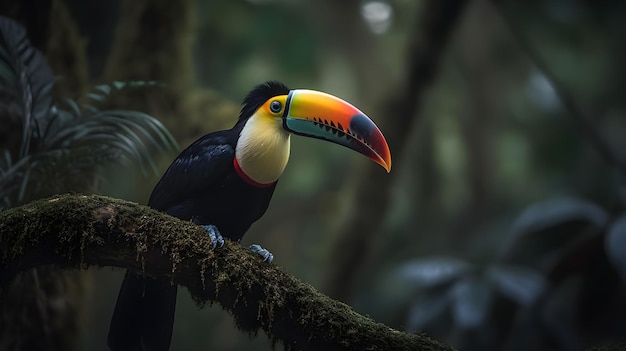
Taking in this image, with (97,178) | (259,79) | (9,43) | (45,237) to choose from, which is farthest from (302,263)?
(45,237)

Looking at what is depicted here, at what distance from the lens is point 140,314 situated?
2.46 m

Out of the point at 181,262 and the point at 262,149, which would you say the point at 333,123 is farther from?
the point at 181,262

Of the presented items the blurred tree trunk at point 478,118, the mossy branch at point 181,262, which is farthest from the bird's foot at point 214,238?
the blurred tree trunk at point 478,118

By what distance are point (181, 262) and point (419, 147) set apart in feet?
13.7

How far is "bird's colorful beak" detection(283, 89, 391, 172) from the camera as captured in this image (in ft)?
8.24

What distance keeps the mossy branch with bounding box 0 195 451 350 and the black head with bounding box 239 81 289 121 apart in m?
0.72

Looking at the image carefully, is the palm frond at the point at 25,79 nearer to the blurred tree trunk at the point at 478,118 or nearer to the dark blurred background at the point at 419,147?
the dark blurred background at the point at 419,147

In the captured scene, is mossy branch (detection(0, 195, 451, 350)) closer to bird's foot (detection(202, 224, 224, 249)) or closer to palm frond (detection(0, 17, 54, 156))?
bird's foot (detection(202, 224, 224, 249))

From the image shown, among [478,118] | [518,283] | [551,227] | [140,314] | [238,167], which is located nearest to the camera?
[140,314]

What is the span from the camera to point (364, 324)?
2059 mm

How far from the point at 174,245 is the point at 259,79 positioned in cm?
326

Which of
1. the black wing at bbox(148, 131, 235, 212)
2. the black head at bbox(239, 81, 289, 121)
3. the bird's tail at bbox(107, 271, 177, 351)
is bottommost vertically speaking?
the bird's tail at bbox(107, 271, 177, 351)

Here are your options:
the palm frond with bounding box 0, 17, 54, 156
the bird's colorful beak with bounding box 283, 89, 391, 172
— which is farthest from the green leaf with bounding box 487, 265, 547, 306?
the palm frond with bounding box 0, 17, 54, 156

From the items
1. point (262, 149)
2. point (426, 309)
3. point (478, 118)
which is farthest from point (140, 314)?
point (478, 118)
